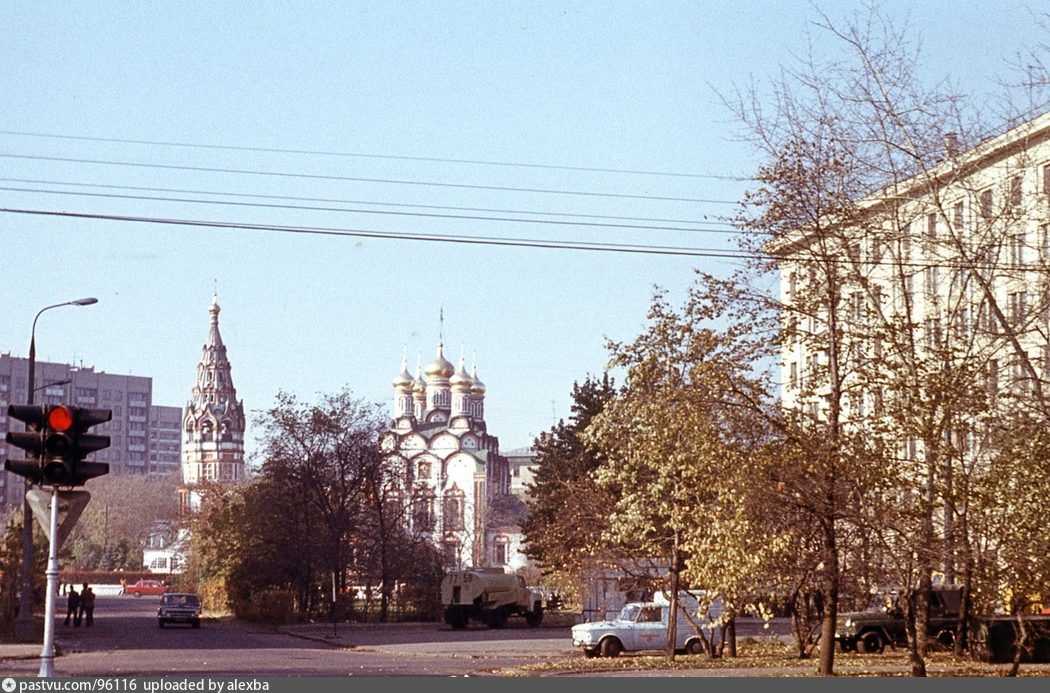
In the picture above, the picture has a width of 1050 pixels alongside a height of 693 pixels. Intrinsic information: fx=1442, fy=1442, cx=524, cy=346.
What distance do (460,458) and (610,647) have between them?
4723 inches

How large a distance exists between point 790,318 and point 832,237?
1.92m

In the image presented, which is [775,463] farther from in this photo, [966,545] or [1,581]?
[1,581]

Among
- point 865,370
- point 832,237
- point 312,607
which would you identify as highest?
point 832,237

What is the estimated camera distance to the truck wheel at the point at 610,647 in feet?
125

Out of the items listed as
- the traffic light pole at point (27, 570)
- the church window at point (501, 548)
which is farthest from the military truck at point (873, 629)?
the church window at point (501, 548)

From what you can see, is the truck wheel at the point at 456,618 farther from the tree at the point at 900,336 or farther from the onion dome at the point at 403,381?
the onion dome at the point at 403,381

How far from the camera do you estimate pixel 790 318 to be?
26.8m

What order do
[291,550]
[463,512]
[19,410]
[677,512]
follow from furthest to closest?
[463,512] < [291,550] < [677,512] < [19,410]

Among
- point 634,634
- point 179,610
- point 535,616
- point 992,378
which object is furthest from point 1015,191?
point 179,610

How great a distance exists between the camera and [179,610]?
5866 centimetres

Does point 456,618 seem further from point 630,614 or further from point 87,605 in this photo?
point 630,614

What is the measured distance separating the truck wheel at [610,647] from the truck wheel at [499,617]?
24.2 metres

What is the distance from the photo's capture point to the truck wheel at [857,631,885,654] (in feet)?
133

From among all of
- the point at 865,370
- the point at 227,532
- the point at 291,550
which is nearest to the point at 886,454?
the point at 865,370
